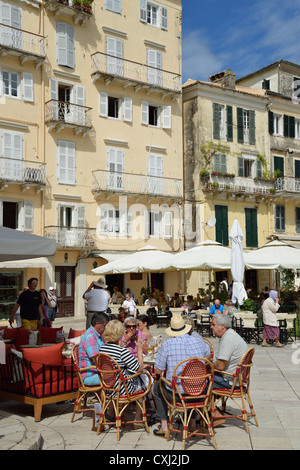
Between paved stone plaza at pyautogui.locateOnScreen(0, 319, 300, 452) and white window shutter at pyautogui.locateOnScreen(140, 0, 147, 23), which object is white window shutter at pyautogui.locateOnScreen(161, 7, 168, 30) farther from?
paved stone plaza at pyautogui.locateOnScreen(0, 319, 300, 452)

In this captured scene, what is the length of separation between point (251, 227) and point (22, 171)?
14883mm

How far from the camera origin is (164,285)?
2914 cm

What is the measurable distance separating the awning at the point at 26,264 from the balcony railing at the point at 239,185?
34.3ft

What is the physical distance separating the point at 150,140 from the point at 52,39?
23.3 feet

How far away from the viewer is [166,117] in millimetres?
29781

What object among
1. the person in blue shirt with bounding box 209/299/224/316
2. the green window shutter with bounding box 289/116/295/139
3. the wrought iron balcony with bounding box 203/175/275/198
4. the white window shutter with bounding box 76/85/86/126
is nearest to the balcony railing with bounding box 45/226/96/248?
the white window shutter with bounding box 76/85/86/126

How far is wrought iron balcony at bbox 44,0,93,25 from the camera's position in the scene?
25219mm

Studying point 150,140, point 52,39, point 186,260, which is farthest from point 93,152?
point 186,260

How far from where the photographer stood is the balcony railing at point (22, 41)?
2378 centimetres

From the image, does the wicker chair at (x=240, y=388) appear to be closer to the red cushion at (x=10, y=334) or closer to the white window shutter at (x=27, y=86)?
the red cushion at (x=10, y=334)

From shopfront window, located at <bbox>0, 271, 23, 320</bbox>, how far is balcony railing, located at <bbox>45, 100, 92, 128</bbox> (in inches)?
281

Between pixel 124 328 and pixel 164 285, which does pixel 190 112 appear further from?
pixel 124 328

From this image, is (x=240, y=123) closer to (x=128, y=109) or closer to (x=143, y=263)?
(x=128, y=109)

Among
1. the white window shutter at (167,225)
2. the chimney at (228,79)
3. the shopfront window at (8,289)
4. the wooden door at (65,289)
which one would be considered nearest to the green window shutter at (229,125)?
the chimney at (228,79)
